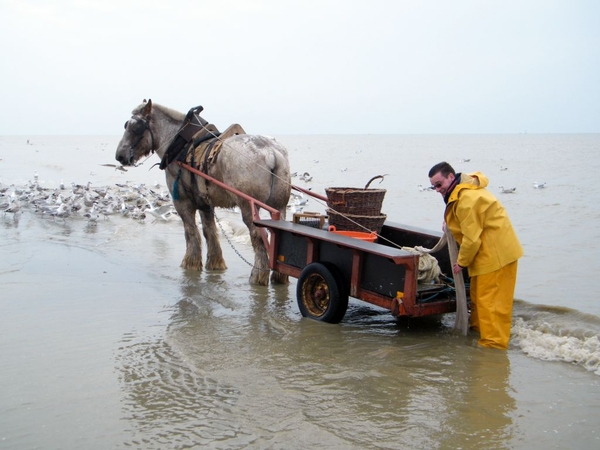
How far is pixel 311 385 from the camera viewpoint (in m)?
5.29

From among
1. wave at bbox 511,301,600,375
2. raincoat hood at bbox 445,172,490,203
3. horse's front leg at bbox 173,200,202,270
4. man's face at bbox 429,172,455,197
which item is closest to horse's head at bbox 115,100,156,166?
horse's front leg at bbox 173,200,202,270

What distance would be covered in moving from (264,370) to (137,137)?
5.54 m

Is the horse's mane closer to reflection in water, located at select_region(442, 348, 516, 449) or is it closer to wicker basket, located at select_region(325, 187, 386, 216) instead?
wicker basket, located at select_region(325, 187, 386, 216)

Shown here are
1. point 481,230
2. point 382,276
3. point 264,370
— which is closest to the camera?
point 264,370

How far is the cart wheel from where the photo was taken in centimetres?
665

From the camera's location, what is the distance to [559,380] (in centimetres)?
539

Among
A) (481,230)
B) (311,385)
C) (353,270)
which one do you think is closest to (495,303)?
(481,230)

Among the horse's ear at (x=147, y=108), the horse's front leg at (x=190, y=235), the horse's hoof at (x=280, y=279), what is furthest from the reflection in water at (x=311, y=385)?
the horse's ear at (x=147, y=108)

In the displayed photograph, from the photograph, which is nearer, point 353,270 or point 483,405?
point 483,405

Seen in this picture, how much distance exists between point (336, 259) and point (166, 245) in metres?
6.76

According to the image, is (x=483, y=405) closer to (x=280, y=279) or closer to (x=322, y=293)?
(x=322, y=293)

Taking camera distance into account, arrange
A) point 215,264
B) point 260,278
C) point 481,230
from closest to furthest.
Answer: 1. point 481,230
2. point 260,278
3. point 215,264

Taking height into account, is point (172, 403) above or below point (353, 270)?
below

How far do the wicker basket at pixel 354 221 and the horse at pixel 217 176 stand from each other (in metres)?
1.27
